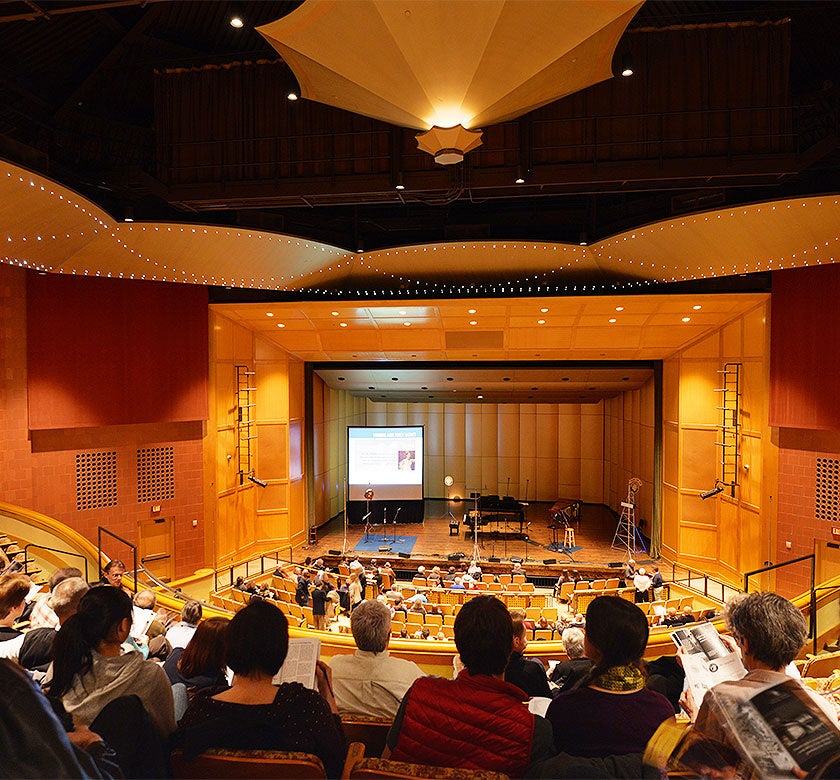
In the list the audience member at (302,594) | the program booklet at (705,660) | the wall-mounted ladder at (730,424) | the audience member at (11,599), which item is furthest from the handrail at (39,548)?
the wall-mounted ladder at (730,424)

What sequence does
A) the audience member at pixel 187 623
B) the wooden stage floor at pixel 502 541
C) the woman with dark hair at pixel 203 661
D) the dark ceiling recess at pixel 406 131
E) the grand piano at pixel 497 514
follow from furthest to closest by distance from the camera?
the grand piano at pixel 497 514
the wooden stage floor at pixel 502 541
the dark ceiling recess at pixel 406 131
the audience member at pixel 187 623
the woman with dark hair at pixel 203 661

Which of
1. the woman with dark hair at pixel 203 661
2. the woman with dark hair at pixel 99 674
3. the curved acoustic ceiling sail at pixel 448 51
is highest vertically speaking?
the curved acoustic ceiling sail at pixel 448 51

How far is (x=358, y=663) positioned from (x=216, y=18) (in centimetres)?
845

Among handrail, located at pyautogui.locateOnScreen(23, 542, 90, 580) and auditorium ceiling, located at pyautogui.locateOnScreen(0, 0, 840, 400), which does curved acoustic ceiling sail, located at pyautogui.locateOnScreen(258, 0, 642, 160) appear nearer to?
auditorium ceiling, located at pyautogui.locateOnScreen(0, 0, 840, 400)

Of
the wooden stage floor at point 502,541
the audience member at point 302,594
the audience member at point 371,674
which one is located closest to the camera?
the audience member at point 371,674

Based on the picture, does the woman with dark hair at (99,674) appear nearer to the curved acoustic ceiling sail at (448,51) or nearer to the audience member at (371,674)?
the audience member at (371,674)

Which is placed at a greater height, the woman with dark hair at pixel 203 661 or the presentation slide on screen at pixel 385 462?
the woman with dark hair at pixel 203 661

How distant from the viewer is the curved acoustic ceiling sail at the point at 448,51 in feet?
11.9

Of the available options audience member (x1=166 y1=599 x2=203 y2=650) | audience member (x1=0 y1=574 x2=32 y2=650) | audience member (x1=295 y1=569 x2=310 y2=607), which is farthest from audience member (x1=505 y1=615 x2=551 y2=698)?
audience member (x1=295 y1=569 x2=310 y2=607)

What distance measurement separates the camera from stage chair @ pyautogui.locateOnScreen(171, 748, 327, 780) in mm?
1842

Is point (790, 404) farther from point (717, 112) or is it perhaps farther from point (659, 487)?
point (717, 112)

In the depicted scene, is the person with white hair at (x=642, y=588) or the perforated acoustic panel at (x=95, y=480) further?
the perforated acoustic panel at (x=95, y=480)

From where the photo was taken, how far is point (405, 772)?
5.98ft

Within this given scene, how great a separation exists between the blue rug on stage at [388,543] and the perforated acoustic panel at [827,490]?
9299 mm
